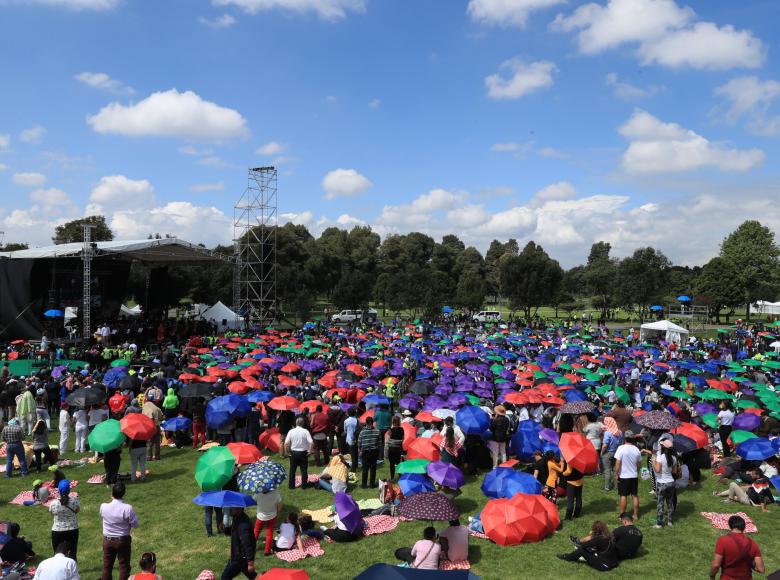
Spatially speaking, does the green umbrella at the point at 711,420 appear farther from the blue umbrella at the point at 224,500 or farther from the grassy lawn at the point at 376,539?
the blue umbrella at the point at 224,500

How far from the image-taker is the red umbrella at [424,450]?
391 inches

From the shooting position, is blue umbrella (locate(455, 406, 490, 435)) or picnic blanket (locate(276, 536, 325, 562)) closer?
picnic blanket (locate(276, 536, 325, 562))

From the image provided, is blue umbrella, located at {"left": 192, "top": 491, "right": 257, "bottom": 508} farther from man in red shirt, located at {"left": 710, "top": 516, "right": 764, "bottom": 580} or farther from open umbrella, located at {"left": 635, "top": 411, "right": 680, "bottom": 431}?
open umbrella, located at {"left": 635, "top": 411, "right": 680, "bottom": 431}

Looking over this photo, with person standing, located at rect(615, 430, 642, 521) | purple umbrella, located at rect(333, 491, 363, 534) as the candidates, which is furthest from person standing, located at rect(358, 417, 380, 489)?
person standing, located at rect(615, 430, 642, 521)

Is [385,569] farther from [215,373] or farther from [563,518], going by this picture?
[215,373]

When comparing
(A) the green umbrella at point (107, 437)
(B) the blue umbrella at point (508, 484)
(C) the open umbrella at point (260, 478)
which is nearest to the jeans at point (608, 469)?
(B) the blue umbrella at point (508, 484)

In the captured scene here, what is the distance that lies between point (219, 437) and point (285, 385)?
323 centimetres

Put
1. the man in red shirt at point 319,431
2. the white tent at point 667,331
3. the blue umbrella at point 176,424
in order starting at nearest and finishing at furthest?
the man in red shirt at point 319,431 → the blue umbrella at point 176,424 → the white tent at point 667,331

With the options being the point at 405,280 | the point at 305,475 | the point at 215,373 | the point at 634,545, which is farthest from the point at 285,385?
the point at 405,280

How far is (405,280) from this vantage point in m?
53.3

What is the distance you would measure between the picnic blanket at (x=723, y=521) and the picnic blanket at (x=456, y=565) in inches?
174

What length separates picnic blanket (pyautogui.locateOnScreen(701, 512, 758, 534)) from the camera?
890 centimetres

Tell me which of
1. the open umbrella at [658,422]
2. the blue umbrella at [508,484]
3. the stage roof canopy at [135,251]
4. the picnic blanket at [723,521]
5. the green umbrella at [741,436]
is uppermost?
the stage roof canopy at [135,251]

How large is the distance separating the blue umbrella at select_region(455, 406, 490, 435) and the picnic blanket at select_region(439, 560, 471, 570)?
12.3ft
